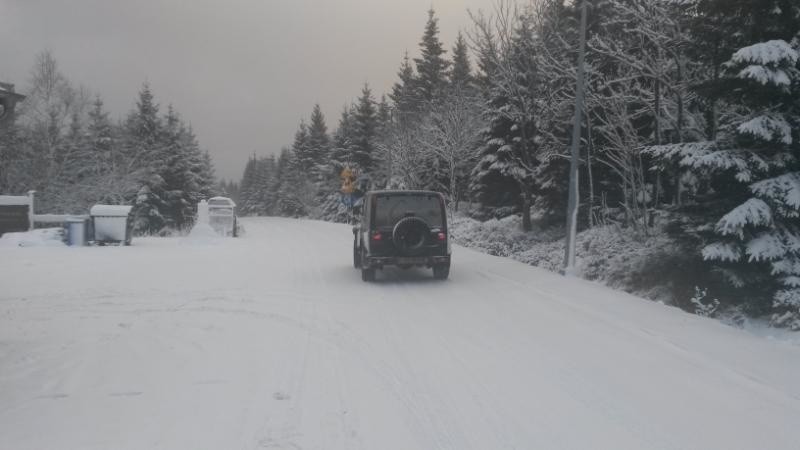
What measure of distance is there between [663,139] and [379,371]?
1492 cm

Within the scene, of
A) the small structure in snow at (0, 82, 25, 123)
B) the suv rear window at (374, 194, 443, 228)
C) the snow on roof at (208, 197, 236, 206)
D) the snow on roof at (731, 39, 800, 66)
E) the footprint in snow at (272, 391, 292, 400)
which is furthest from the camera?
the snow on roof at (208, 197, 236, 206)

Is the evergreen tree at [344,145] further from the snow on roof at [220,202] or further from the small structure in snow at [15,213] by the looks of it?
the small structure in snow at [15,213]

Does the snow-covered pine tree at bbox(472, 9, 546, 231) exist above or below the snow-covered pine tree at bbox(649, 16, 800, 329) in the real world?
above

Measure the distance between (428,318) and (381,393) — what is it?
319 centimetres

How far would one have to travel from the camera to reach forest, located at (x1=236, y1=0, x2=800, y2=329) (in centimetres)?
821

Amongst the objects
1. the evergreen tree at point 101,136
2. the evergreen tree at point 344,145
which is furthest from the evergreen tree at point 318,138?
the evergreen tree at point 101,136

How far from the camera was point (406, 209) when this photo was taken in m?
11.1

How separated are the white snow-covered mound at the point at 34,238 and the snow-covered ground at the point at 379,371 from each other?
24.1 ft

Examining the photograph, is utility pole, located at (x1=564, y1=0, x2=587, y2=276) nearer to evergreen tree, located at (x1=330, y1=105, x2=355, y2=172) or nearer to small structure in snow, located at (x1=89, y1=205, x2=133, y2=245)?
small structure in snow, located at (x1=89, y1=205, x2=133, y2=245)

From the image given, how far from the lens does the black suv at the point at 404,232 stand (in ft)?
35.1

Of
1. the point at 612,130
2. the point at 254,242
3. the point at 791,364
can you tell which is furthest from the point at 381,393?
the point at 254,242

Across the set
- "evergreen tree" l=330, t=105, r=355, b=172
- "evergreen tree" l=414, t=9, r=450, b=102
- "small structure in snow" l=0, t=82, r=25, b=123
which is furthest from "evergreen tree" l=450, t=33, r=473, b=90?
"small structure in snow" l=0, t=82, r=25, b=123


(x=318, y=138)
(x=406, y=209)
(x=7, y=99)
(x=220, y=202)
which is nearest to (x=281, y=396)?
(x=7, y=99)

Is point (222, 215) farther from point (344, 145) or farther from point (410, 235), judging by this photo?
point (344, 145)
